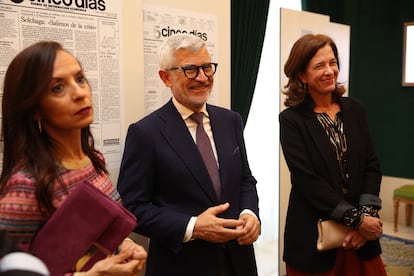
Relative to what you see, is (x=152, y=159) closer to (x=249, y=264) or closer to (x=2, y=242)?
(x=249, y=264)

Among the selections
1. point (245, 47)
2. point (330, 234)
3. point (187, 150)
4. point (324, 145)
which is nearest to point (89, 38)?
point (187, 150)

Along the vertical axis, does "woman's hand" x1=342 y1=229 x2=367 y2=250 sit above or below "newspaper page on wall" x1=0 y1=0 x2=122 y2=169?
below

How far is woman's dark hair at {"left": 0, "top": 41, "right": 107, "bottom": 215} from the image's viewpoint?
1.04 metres

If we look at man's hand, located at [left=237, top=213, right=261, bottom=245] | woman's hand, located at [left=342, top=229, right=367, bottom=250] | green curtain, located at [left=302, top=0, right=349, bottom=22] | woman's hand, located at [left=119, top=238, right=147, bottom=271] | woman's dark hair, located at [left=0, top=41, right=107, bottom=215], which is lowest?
woman's hand, located at [left=342, top=229, right=367, bottom=250]

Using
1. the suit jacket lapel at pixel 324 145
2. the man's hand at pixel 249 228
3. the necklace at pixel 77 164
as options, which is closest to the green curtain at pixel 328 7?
the suit jacket lapel at pixel 324 145

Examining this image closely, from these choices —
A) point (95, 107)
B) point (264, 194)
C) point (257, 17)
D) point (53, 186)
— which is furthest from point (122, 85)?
point (264, 194)

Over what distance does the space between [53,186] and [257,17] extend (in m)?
2.83

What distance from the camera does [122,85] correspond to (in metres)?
1.87

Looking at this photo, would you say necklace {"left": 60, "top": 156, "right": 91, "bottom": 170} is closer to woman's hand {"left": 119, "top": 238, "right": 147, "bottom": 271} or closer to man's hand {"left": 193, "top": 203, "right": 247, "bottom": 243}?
woman's hand {"left": 119, "top": 238, "right": 147, "bottom": 271}

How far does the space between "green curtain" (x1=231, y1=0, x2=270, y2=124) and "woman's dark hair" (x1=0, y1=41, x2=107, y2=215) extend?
7.64 ft

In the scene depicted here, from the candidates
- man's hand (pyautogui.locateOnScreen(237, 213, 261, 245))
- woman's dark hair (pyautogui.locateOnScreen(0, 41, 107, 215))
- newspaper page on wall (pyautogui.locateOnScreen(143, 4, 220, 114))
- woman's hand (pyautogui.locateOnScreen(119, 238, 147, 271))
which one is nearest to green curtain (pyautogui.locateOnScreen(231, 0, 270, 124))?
newspaper page on wall (pyautogui.locateOnScreen(143, 4, 220, 114))

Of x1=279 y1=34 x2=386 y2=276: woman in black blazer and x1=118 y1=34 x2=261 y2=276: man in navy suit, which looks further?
x1=279 y1=34 x2=386 y2=276: woman in black blazer

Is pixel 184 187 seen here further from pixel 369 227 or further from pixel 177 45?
pixel 369 227

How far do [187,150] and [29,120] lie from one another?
2.28 ft
